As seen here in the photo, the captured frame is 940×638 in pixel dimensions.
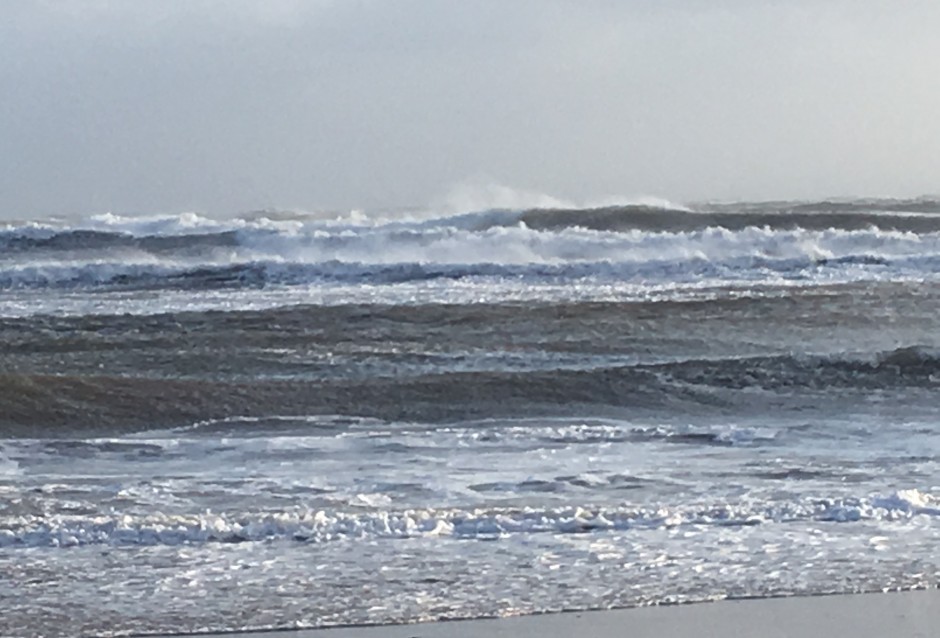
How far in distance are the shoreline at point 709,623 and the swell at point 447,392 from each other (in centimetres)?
551

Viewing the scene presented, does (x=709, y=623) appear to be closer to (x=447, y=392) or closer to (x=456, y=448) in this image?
(x=456, y=448)

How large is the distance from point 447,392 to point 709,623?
681 cm

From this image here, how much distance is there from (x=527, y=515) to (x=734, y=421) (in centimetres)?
400

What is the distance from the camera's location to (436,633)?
5359 millimetres

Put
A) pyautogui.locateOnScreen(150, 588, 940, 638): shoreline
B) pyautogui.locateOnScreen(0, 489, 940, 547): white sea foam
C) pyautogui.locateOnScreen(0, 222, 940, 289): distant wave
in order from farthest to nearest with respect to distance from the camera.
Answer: pyautogui.locateOnScreen(0, 222, 940, 289): distant wave
pyautogui.locateOnScreen(0, 489, 940, 547): white sea foam
pyautogui.locateOnScreen(150, 588, 940, 638): shoreline

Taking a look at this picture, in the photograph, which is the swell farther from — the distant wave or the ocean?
the distant wave

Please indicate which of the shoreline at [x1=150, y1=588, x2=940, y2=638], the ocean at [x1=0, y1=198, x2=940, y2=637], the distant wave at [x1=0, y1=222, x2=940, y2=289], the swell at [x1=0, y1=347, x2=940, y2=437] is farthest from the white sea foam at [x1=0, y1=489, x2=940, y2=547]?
the distant wave at [x1=0, y1=222, x2=940, y2=289]

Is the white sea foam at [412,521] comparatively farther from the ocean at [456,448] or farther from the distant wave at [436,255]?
the distant wave at [436,255]

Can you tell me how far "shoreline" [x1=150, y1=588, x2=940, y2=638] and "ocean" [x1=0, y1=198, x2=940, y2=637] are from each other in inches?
5.2

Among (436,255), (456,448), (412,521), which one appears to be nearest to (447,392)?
(456,448)

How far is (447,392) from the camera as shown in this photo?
12.1 metres

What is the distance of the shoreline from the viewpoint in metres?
5.32

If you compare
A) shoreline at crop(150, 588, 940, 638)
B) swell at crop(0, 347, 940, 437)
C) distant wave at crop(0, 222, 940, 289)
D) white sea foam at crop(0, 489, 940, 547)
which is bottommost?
shoreline at crop(150, 588, 940, 638)

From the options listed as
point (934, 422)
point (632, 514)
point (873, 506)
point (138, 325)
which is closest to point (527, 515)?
point (632, 514)
